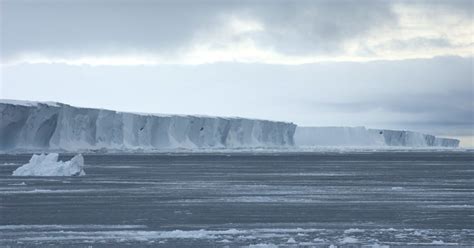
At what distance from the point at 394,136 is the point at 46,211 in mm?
87573

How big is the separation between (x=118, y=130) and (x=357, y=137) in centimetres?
4902

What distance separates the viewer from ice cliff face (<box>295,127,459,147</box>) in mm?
102812

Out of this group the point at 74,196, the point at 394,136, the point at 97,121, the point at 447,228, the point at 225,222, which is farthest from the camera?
the point at 394,136

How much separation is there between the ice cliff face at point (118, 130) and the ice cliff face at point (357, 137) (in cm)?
2138

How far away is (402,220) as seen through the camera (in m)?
15.4

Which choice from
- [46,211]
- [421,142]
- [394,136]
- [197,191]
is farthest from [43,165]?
[421,142]

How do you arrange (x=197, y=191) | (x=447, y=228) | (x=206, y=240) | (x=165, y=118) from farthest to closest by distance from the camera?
1. (x=165, y=118)
2. (x=197, y=191)
3. (x=447, y=228)
4. (x=206, y=240)

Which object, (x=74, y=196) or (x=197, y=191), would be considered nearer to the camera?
(x=74, y=196)

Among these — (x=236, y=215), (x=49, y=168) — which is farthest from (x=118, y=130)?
(x=236, y=215)

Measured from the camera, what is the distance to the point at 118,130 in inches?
2484

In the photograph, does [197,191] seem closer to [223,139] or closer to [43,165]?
[43,165]


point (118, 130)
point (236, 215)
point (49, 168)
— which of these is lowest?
point (236, 215)

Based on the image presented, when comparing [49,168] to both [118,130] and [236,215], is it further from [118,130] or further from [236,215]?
[118,130]

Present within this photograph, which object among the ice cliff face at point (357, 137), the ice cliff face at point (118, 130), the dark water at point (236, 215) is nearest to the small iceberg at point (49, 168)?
the dark water at point (236, 215)
